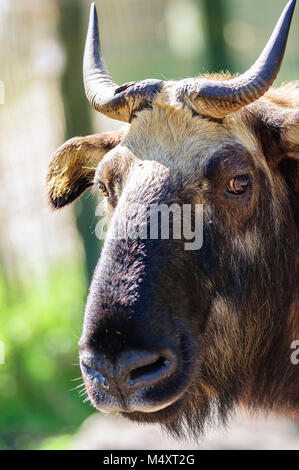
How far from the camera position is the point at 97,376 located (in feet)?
14.4

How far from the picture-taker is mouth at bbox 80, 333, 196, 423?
4.31 metres

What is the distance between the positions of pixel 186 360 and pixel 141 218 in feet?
3.07

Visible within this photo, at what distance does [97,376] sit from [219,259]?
120cm

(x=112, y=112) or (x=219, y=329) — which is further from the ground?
(x=112, y=112)

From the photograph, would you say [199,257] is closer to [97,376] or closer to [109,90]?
[97,376]

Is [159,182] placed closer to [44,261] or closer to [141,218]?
[141,218]

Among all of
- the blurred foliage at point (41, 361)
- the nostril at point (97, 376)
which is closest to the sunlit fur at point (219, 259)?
the nostril at point (97, 376)

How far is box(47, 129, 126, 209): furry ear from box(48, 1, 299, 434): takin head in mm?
496

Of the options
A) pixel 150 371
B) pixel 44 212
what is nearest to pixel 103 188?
Answer: pixel 150 371

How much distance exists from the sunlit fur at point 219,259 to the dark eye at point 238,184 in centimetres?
6

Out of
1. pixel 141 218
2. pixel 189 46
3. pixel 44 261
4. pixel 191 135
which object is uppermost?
pixel 189 46

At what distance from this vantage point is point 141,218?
15.3 ft

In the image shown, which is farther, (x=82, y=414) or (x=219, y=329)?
(x=82, y=414)
